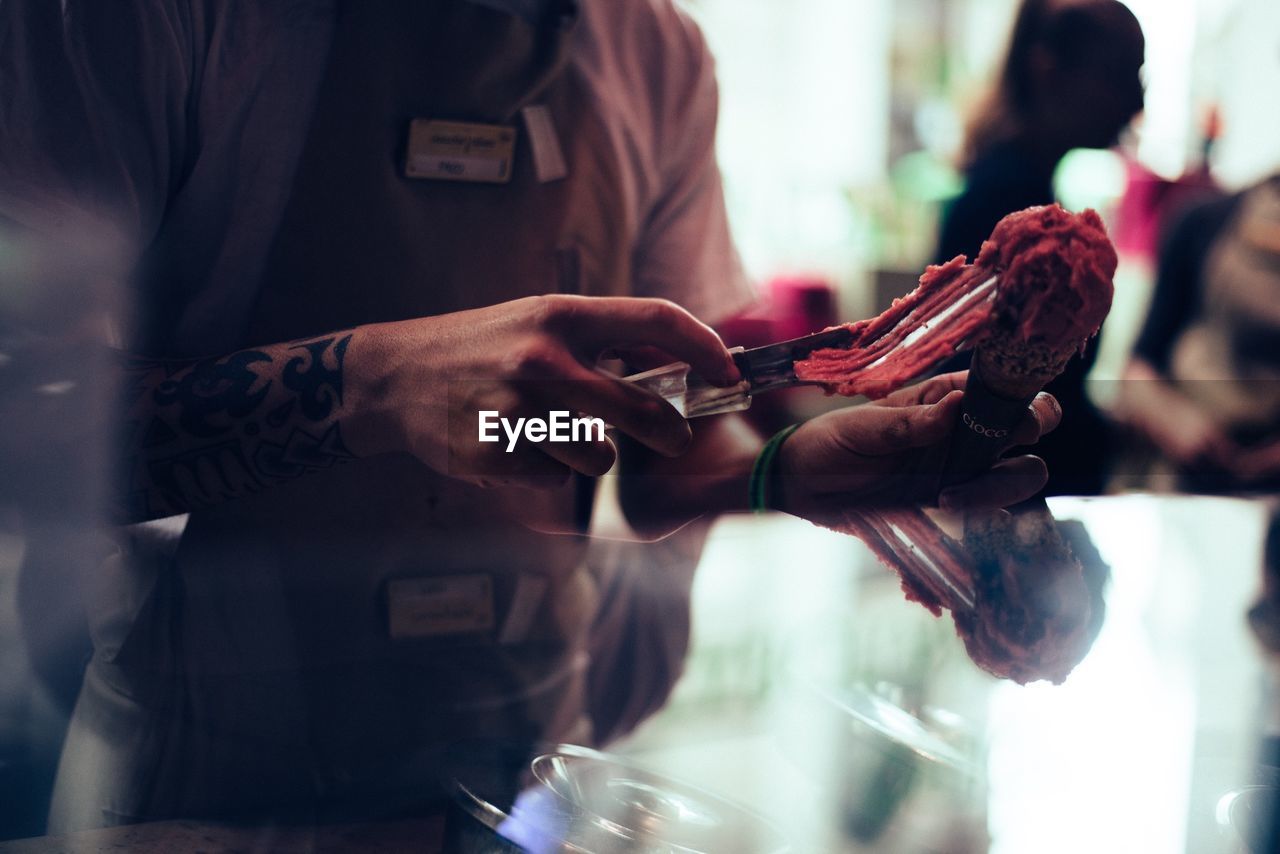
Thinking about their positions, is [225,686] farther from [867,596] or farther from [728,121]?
[728,121]

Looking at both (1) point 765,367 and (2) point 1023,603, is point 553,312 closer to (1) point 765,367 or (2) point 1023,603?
(1) point 765,367

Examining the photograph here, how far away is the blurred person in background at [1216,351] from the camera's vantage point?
0.83m

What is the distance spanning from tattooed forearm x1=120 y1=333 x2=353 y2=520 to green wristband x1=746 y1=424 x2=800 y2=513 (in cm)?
23

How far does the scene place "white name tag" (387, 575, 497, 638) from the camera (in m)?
0.55

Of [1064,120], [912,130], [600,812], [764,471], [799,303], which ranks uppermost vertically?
[912,130]

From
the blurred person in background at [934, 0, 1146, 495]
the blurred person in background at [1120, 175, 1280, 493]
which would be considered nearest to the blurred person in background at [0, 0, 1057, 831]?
the blurred person in background at [934, 0, 1146, 495]

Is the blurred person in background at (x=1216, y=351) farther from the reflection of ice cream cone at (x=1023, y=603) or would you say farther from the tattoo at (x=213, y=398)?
the tattoo at (x=213, y=398)

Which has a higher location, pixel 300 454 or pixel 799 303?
pixel 799 303

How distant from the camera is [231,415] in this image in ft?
1.60

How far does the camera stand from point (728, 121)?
0.73m

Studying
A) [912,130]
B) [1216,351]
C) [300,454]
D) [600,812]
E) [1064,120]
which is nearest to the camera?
[600,812]

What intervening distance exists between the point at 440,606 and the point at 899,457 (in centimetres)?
28

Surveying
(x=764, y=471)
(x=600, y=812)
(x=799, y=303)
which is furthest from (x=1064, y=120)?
(x=600, y=812)

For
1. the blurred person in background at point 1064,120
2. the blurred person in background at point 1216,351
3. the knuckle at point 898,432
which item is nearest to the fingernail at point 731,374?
the knuckle at point 898,432
